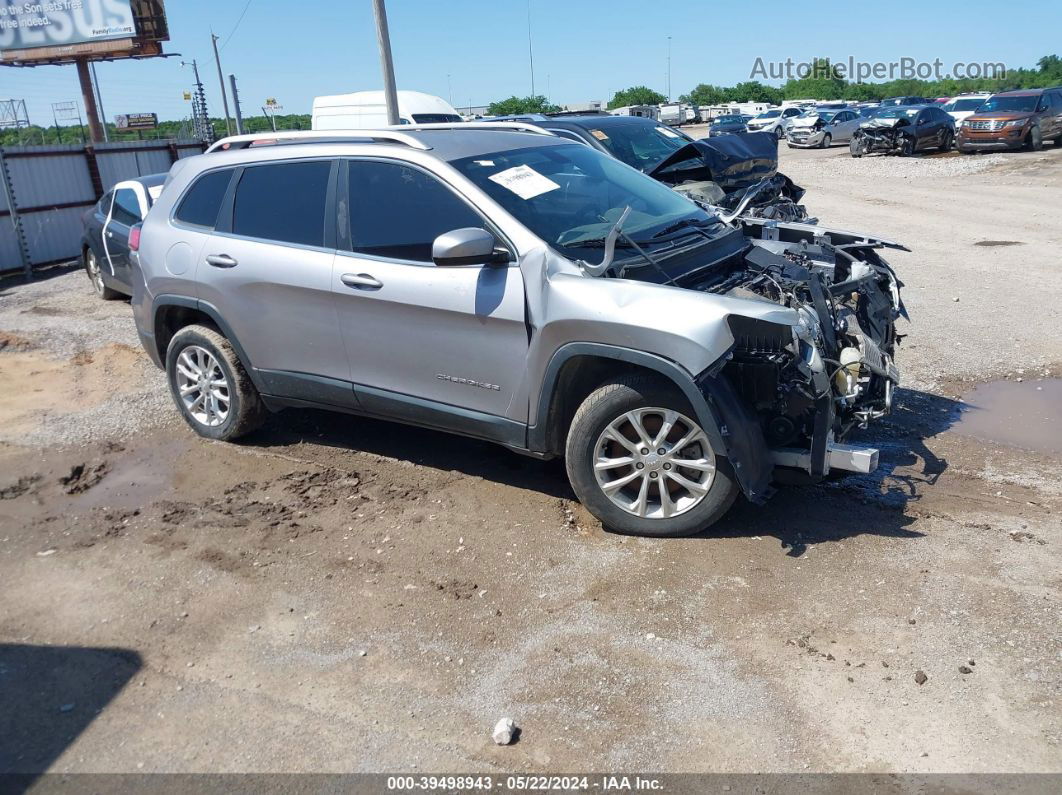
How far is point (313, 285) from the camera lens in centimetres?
516

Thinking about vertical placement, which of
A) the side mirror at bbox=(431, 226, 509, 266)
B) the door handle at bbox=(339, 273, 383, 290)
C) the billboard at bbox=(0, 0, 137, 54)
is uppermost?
the billboard at bbox=(0, 0, 137, 54)

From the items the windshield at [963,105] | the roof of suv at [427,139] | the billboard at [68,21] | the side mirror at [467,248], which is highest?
the billboard at [68,21]

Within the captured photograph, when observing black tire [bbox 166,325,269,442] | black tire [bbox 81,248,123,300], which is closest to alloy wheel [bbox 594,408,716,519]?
black tire [bbox 166,325,269,442]

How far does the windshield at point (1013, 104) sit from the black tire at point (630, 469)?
26.7 metres

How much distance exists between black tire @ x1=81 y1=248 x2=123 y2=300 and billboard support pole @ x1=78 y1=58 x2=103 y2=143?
2241 centimetres

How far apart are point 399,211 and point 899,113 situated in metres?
26.9

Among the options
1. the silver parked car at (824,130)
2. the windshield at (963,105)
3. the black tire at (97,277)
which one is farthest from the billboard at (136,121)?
the black tire at (97,277)

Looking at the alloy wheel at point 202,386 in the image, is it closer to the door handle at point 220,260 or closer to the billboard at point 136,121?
the door handle at point 220,260

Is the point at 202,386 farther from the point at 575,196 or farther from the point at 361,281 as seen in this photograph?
the point at 575,196

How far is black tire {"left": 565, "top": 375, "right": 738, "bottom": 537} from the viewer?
4.25 meters

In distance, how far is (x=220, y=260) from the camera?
18.4 feet

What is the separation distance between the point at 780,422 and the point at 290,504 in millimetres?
2780

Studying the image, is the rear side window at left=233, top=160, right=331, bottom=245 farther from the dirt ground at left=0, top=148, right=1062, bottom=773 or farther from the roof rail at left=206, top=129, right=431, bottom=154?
the dirt ground at left=0, top=148, right=1062, bottom=773

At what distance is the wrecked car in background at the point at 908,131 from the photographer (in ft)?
88.8
